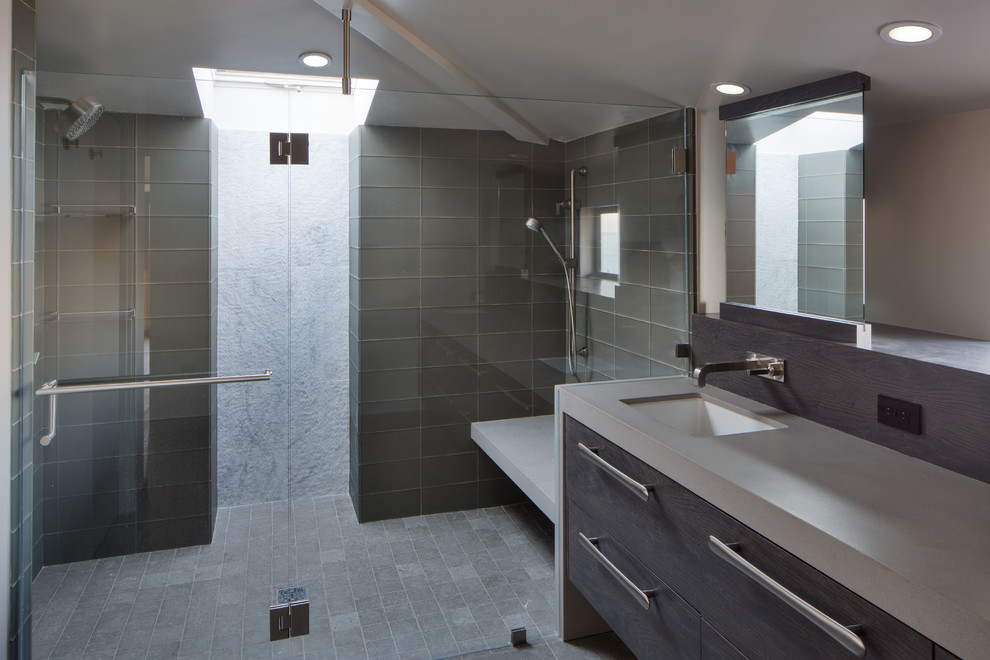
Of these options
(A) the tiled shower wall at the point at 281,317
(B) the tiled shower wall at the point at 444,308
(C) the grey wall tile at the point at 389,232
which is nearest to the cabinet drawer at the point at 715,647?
(B) the tiled shower wall at the point at 444,308

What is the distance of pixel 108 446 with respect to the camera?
7.37ft

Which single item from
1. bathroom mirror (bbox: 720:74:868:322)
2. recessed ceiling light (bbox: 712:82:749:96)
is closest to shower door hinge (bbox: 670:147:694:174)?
bathroom mirror (bbox: 720:74:868:322)

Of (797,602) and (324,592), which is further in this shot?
(324,592)

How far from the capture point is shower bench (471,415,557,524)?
256 centimetres

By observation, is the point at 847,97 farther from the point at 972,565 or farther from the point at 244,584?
the point at 244,584

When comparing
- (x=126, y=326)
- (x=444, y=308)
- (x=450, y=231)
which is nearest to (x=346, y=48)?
(x=450, y=231)

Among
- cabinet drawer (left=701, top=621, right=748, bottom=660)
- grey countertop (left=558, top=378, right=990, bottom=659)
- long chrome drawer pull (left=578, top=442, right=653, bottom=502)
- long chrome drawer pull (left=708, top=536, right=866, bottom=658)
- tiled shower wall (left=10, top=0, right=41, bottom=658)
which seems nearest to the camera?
grey countertop (left=558, top=378, right=990, bottom=659)

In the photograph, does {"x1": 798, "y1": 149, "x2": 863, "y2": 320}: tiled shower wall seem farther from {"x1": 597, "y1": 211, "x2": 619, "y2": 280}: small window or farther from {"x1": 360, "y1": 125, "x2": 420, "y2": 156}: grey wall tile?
{"x1": 360, "y1": 125, "x2": 420, "y2": 156}: grey wall tile

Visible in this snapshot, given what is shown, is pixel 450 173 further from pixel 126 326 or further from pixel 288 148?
pixel 126 326

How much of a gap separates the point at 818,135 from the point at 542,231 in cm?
98

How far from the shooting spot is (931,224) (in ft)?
8.07

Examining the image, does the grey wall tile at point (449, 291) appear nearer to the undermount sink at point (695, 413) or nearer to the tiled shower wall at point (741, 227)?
the undermount sink at point (695, 413)

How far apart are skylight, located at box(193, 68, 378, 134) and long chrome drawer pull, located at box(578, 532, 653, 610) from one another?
1.56m

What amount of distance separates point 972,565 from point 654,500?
0.78m
